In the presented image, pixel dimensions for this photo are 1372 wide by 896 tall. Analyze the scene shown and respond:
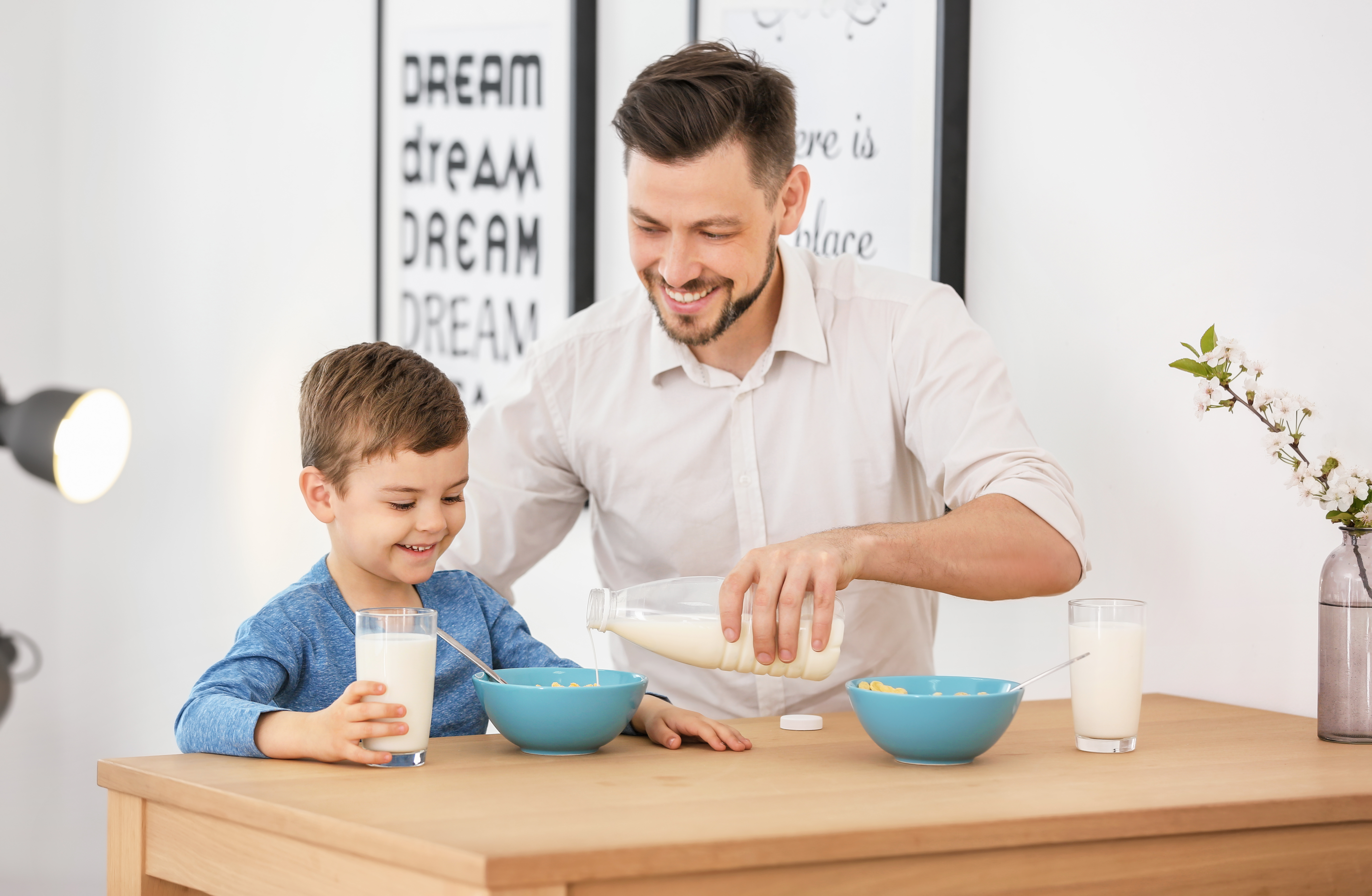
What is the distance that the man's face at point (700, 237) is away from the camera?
1.76 m

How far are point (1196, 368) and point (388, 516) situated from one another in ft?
2.95

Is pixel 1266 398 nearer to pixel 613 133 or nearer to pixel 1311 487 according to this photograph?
pixel 1311 487

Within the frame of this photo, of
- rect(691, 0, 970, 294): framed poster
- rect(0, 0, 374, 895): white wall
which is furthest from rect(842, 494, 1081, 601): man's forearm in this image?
rect(0, 0, 374, 895): white wall

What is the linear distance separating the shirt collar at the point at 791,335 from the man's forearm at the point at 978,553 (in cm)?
39

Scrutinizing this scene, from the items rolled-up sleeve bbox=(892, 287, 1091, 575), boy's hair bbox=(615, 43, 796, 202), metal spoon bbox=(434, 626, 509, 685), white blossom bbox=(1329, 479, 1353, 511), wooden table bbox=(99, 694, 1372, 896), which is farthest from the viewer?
boy's hair bbox=(615, 43, 796, 202)

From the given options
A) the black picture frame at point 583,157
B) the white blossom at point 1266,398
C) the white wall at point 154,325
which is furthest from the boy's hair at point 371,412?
the white wall at point 154,325

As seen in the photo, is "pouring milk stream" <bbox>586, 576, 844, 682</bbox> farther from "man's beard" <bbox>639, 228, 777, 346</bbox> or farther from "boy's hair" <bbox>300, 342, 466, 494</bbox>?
"man's beard" <bbox>639, 228, 777, 346</bbox>

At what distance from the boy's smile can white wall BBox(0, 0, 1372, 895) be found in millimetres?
967

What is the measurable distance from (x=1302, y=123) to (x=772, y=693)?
99 centimetres

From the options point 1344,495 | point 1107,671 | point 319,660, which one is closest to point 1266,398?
point 1344,495

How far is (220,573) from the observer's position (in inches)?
128

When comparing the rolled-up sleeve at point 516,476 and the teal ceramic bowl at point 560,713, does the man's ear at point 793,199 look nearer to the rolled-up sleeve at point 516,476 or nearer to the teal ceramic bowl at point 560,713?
the rolled-up sleeve at point 516,476

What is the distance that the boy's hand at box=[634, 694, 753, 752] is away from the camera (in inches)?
53.5

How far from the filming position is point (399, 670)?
1210 millimetres
